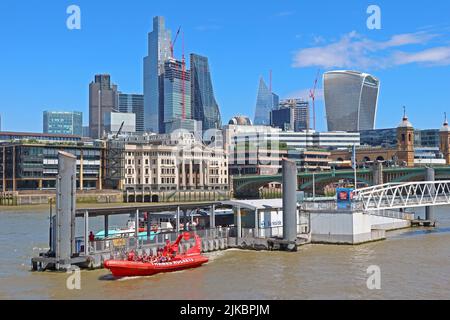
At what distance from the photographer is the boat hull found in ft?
127

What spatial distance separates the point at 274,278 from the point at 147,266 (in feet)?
26.9

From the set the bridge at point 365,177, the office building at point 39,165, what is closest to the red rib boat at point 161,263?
the bridge at point 365,177

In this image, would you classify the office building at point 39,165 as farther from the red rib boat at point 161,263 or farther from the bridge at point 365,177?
the red rib boat at point 161,263

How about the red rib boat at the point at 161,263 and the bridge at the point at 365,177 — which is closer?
the red rib boat at the point at 161,263

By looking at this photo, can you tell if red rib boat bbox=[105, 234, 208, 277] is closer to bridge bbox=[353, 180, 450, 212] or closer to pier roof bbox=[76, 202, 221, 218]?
pier roof bbox=[76, 202, 221, 218]

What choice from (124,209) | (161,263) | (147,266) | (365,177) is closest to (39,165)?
(365,177)

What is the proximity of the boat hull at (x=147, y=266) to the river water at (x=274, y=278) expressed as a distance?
1.77 ft

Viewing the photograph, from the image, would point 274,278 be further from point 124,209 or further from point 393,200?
point 393,200

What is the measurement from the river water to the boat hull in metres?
0.54

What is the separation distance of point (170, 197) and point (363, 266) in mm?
137768

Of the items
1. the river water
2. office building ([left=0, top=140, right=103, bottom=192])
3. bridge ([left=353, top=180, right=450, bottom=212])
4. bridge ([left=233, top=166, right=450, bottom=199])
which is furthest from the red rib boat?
office building ([left=0, top=140, right=103, bottom=192])

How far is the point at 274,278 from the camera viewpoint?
133ft

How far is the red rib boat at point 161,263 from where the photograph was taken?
1534 inches
